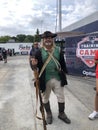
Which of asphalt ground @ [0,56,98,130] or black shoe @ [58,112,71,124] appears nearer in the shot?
asphalt ground @ [0,56,98,130]

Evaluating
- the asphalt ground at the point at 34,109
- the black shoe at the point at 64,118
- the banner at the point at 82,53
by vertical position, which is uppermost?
the banner at the point at 82,53

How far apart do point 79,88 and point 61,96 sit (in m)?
4.37

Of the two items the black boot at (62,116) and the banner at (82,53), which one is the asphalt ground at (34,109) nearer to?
the black boot at (62,116)

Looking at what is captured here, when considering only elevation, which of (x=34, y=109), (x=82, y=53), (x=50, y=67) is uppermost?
(x=50, y=67)

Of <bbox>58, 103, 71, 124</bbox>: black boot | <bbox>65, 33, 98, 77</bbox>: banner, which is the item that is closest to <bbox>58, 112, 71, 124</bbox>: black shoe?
<bbox>58, 103, 71, 124</bbox>: black boot

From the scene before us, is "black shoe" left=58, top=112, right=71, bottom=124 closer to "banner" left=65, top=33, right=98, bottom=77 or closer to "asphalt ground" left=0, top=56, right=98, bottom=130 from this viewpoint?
"asphalt ground" left=0, top=56, right=98, bottom=130

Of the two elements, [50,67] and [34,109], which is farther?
[34,109]

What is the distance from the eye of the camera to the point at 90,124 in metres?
5.89

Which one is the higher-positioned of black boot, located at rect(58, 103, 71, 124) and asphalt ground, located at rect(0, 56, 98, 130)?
black boot, located at rect(58, 103, 71, 124)

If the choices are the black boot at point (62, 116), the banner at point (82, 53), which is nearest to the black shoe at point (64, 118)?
the black boot at point (62, 116)

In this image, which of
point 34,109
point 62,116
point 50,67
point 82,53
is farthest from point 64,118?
point 82,53

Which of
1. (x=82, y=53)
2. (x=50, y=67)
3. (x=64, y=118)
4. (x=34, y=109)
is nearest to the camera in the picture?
(x=50, y=67)

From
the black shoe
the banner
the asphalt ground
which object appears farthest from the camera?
the banner

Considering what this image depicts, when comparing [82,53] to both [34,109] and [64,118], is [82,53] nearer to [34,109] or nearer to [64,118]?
[34,109]
